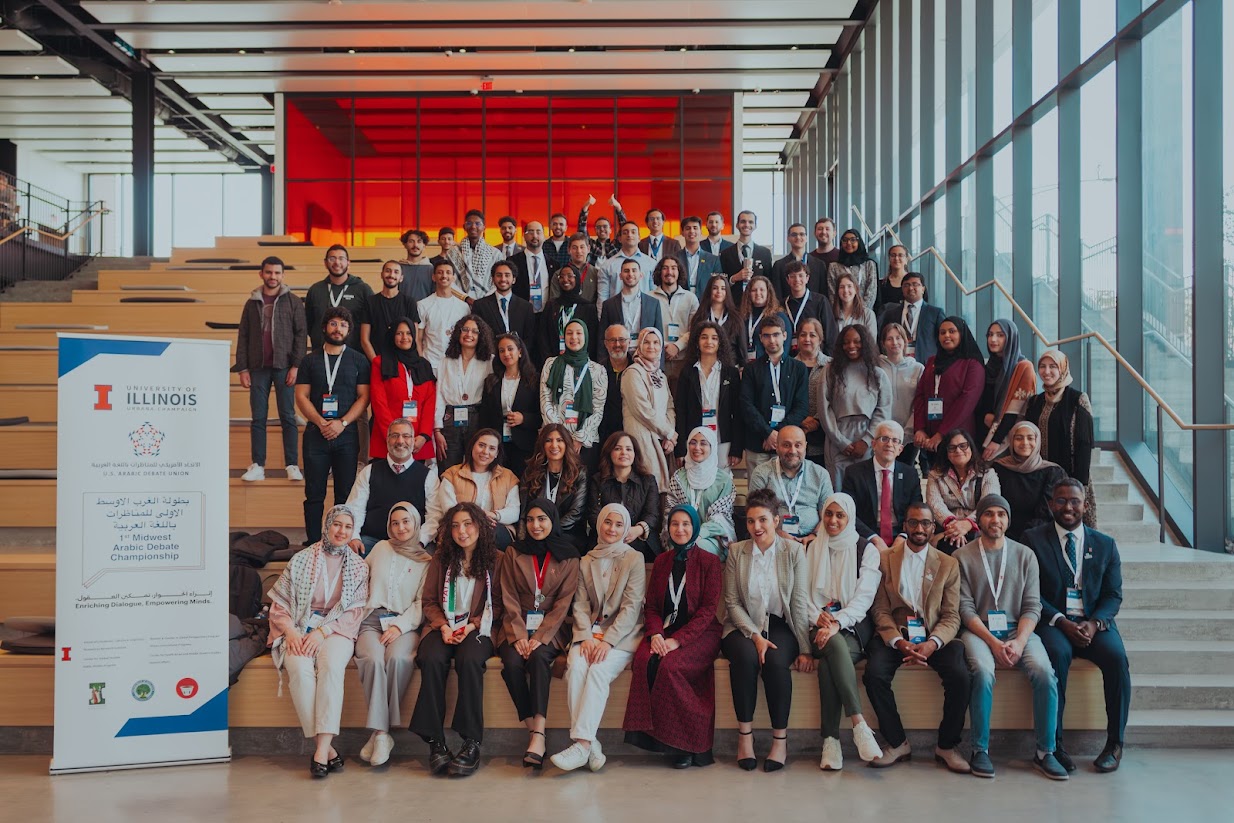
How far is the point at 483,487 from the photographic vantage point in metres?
6.24

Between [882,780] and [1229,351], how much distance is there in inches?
151

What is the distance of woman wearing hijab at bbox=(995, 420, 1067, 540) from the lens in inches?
237

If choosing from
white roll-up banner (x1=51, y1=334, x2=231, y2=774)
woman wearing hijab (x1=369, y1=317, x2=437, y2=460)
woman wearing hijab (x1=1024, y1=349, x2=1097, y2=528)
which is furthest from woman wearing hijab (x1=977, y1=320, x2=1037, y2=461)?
white roll-up banner (x1=51, y1=334, x2=231, y2=774)

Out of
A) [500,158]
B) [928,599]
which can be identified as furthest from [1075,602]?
[500,158]

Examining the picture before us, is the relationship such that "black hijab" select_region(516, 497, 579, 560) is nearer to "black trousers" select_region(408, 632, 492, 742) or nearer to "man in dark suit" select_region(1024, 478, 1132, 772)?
"black trousers" select_region(408, 632, 492, 742)

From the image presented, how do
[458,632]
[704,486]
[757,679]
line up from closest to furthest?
1. [757,679]
2. [458,632]
3. [704,486]

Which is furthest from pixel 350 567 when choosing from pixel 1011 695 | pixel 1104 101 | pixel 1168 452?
pixel 1104 101

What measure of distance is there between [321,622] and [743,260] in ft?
15.6

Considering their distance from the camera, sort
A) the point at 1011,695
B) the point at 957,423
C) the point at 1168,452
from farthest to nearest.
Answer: the point at 1168,452, the point at 957,423, the point at 1011,695

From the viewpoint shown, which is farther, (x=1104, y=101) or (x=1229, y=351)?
(x=1104, y=101)

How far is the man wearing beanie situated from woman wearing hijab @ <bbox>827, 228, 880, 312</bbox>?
10.8ft

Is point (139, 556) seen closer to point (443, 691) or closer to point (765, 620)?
point (443, 691)

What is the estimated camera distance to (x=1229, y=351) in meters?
6.88

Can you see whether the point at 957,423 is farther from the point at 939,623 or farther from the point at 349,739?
the point at 349,739
